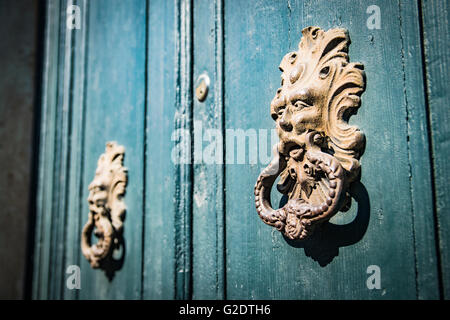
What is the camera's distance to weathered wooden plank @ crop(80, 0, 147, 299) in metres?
0.86

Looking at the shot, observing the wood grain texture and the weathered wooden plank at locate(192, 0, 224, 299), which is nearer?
the weathered wooden plank at locate(192, 0, 224, 299)

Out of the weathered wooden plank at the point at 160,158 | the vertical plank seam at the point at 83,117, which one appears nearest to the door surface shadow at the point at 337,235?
the weathered wooden plank at the point at 160,158

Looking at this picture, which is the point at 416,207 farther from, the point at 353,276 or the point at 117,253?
the point at 117,253

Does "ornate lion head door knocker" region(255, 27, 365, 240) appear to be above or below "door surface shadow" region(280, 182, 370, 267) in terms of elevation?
above

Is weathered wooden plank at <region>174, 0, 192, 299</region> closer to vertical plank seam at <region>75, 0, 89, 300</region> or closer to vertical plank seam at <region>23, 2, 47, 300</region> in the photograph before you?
vertical plank seam at <region>75, 0, 89, 300</region>

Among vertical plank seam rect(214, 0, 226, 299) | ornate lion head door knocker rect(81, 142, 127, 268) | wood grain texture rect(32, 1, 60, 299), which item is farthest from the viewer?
wood grain texture rect(32, 1, 60, 299)

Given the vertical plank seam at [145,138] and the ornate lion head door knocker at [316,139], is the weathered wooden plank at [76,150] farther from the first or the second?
the ornate lion head door knocker at [316,139]

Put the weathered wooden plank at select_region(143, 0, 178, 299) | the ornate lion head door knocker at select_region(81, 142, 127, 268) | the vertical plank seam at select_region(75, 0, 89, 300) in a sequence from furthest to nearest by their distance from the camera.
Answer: the vertical plank seam at select_region(75, 0, 89, 300), the ornate lion head door knocker at select_region(81, 142, 127, 268), the weathered wooden plank at select_region(143, 0, 178, 299)

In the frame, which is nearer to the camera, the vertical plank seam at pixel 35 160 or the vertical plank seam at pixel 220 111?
the vertical plank seam at pixel 220 111

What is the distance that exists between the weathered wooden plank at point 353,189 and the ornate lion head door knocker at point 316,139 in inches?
0.7

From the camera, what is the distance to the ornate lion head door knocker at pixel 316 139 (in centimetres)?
49

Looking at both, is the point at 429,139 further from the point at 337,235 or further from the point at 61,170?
the point at 61,170

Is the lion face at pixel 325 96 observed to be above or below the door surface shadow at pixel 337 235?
above

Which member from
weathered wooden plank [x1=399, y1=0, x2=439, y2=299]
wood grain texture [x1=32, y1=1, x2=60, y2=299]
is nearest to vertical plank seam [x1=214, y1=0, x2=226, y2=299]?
weathered wooden plank [x1=399, y1=0, x2=439, y2=299]
